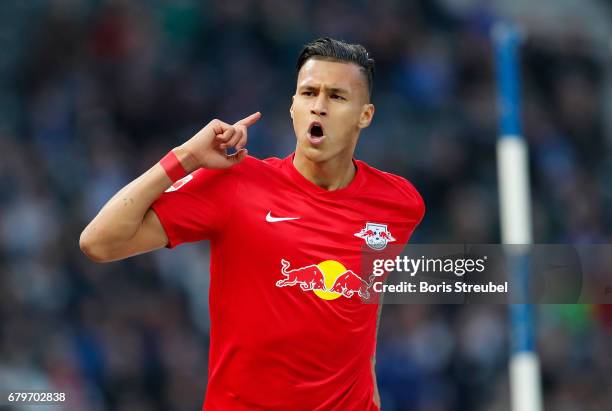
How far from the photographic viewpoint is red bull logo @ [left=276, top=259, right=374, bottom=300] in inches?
179

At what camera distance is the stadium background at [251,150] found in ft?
29.4

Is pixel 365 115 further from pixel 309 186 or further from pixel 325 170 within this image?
pixel 309 186

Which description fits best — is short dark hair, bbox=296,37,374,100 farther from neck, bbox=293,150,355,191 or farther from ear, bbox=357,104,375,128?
neck, bbox=293,150,355,191

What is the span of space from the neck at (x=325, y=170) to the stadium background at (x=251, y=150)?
4.24m

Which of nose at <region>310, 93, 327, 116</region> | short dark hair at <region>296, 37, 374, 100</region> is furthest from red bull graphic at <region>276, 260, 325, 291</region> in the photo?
short dark hair at <region>296, 37, 374, 100</region>

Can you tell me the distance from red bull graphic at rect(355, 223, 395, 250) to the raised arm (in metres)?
0.74

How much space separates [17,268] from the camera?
922 centimetres

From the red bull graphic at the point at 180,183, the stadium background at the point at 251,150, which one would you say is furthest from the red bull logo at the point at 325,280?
the stadium background at the point at 251,150

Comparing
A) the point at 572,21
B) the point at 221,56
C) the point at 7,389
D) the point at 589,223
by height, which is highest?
the point at 572,21

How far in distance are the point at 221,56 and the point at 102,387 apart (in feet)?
12.7

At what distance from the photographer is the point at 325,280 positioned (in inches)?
181

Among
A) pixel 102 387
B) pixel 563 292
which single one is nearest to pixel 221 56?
pixel 102 387

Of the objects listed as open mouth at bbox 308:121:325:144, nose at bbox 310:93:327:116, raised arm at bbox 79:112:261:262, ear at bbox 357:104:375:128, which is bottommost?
raised arm at bbox 79:112:261:262

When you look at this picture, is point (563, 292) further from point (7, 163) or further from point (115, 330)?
point (7, 163)
